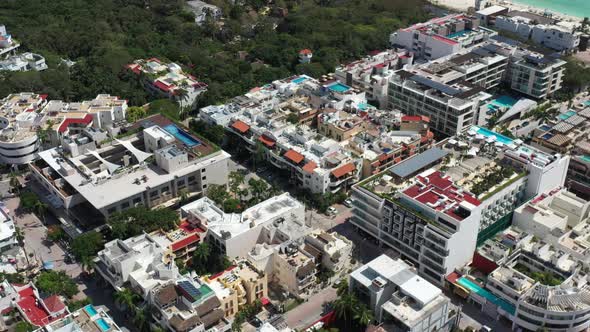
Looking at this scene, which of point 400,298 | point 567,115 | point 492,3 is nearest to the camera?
point 400,298

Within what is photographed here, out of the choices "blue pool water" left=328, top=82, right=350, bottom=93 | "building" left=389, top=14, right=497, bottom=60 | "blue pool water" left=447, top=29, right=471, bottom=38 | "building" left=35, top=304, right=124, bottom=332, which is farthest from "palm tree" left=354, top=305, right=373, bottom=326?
"blue pool water" left=447, top=29, right=471, bottom=38

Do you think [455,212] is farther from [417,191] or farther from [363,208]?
[363,208]

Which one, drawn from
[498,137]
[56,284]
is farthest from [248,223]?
[498,137]

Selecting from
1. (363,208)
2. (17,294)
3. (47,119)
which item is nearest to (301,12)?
(47,119)

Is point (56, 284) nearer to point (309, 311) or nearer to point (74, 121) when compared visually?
point (309, 311)

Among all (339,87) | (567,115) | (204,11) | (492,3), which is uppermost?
(204,11)
